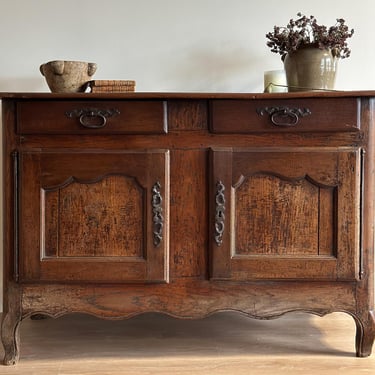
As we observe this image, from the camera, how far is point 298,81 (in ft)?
5.42

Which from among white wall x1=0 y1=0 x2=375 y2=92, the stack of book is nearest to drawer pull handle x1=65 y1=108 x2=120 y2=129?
the stack of book

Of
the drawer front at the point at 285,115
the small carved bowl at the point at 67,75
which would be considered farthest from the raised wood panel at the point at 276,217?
the small carved bowl at the point at 67,75

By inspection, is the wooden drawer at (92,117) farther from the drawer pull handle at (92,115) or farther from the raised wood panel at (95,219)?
the raised wood panel at (95,219)

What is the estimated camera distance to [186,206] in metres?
1.50

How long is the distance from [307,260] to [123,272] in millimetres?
525

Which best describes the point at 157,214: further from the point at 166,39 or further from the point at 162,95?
the point at 166,39

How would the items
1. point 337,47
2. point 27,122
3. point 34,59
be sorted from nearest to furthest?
point 27,122 < point 337,47 < point 34,59

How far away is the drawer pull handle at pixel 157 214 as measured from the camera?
4.86 ft

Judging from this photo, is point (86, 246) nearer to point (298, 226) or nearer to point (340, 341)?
point (298, 226)

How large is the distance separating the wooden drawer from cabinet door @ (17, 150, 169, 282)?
7cm

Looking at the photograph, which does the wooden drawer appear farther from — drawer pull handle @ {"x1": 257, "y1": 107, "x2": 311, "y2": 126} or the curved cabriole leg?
the curved cabriole leg

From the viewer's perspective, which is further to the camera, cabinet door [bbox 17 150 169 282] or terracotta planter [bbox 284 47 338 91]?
terracotta planter [bbox 284 47 338 91]

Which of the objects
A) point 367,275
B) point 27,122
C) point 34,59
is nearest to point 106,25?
point 34,59

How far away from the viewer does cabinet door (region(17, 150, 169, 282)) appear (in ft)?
4.84
